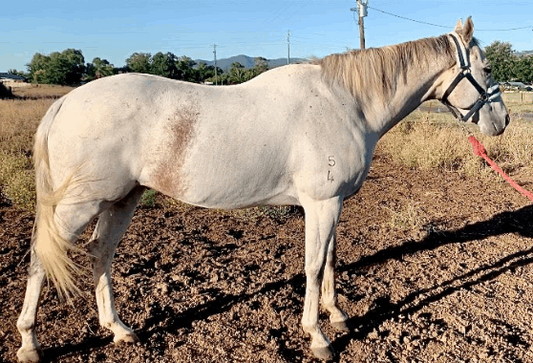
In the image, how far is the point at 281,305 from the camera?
3508 millimetres

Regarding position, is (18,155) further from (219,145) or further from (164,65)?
(164,65)

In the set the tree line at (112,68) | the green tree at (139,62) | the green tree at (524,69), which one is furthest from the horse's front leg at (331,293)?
the green tree at (524,69)

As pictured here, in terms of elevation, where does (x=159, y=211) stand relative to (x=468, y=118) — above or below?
below

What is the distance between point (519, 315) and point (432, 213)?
2607 mm

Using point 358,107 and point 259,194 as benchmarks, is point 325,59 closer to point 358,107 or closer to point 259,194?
point 358,107

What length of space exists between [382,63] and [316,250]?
138 cm

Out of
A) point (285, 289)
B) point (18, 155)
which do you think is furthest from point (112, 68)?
point (285, 289)

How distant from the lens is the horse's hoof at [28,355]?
2.75m

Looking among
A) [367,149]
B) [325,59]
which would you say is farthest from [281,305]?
[325,59]

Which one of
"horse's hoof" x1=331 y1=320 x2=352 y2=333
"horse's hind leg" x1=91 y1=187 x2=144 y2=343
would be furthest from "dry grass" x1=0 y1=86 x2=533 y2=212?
"horse's hoof" x1=331 y1=320 x2=352 y2=333

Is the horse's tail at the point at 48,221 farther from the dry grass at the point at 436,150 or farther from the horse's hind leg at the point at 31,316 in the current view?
the dry grass at the point at 436,150

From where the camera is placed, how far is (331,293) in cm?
334

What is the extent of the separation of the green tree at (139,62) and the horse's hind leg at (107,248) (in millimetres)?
47518

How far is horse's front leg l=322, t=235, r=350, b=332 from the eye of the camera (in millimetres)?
3271
